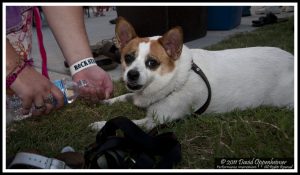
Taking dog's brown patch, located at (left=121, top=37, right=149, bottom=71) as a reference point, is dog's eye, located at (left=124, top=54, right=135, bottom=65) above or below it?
below

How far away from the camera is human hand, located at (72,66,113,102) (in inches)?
68.5

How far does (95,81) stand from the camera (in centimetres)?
177

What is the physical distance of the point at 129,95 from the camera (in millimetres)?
2367

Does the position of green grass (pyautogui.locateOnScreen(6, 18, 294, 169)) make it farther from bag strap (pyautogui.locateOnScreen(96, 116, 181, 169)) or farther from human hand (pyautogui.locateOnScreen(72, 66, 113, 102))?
human hand (pyautogui.locateOnScreen(72, 66, 113, 102))

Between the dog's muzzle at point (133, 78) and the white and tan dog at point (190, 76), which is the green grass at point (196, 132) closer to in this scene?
the white and tan dog at point (190, 76)

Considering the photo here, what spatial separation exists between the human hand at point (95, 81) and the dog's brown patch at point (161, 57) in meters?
0.33

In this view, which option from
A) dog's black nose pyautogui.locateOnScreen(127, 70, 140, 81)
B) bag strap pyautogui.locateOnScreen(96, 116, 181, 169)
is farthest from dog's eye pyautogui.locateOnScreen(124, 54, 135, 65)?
bag strap pyautogui.locateOnScreen(96, 116, 181, 169)

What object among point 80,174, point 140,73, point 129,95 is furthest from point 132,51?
point 80,174

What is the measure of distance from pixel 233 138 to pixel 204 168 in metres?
0.25

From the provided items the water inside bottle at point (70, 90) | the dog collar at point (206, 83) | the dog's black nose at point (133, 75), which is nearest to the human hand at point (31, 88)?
the water inside bottle at point (70, 90)

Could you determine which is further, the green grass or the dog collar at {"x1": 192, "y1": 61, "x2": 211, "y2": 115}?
the dog collar at {"x1": 192, "y1": 61, "x2": 211, "y2": 115}

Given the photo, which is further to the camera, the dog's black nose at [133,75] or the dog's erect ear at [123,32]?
the dog's erect ear at [123,32]

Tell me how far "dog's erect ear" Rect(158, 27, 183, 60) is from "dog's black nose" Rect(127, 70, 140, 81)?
226 millimetres

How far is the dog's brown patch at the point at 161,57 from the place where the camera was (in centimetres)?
197
